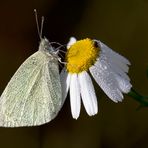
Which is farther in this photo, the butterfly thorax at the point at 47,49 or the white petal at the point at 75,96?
the butterfly thorax at the point at 47,49

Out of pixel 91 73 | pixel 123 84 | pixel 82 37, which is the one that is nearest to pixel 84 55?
pixel 91 73

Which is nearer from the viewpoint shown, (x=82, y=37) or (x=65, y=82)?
(x=65, y=82)

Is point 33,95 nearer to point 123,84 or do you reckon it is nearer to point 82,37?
point 123,84

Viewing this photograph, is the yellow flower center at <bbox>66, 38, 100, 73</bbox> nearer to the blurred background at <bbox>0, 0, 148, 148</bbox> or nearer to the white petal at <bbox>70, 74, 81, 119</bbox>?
the white petal at <bbox>70, 74, 81, 119</bbox>

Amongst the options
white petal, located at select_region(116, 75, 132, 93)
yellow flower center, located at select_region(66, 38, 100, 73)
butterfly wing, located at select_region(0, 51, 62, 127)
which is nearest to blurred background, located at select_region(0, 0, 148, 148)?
butterfly wing, located at select_region(0, 51, 62, 127)

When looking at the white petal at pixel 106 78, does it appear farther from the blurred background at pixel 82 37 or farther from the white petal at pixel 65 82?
the blurred background at pixel 82 37

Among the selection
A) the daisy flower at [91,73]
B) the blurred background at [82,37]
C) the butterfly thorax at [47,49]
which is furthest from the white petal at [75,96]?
the blurred background at [82,37]
